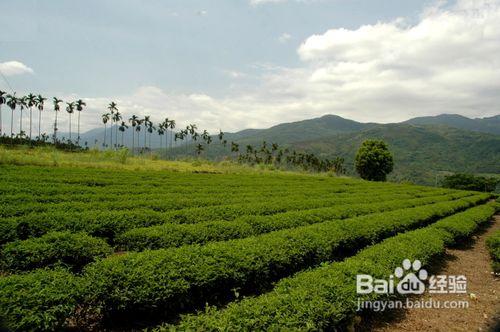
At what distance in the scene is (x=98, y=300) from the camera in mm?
6824

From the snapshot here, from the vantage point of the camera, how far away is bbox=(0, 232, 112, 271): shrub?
828 centimetres

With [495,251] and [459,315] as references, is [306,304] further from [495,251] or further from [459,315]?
[495,251]

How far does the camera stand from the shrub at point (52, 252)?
8.28 m

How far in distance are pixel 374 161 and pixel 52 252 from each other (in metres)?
74.7

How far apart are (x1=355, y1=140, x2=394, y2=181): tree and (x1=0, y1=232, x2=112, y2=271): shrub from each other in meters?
73.1

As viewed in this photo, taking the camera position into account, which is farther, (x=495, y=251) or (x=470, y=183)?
(x=470, y=183)

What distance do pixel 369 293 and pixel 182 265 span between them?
467cm

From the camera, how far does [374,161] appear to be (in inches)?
2960

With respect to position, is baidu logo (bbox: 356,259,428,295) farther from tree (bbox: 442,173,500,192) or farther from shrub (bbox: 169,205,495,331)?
tree (bbox: 442,173,500,192)

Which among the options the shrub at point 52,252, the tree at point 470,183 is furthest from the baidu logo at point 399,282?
the tree at point 470,183

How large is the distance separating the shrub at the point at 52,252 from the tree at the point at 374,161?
73107 mm

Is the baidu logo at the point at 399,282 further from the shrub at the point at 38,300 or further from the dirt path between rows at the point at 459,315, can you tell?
the shrub at the point at 38,300

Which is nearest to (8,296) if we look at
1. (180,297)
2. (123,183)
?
(180,297)

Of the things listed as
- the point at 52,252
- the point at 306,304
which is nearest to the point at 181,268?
the point at 306,304
